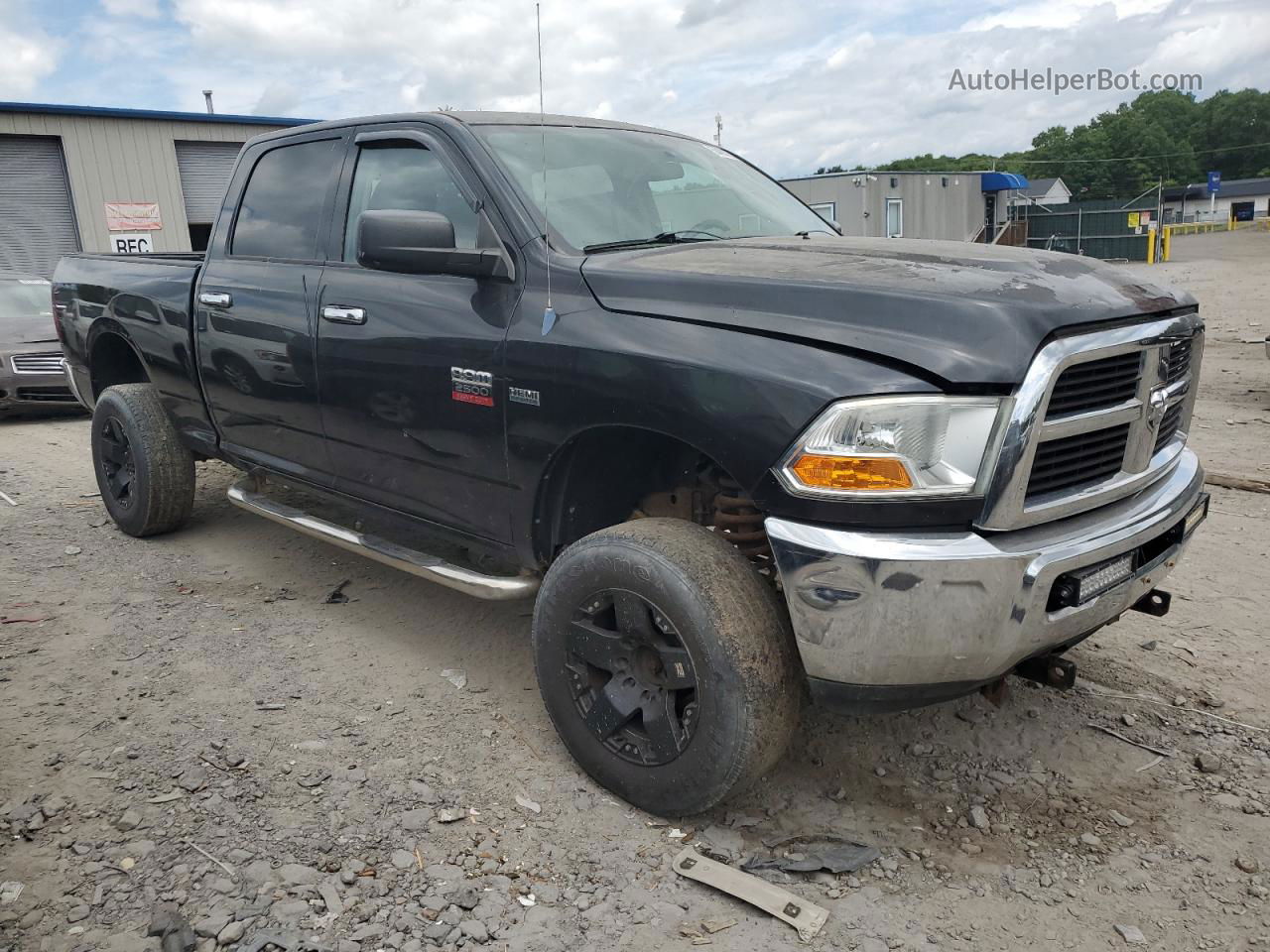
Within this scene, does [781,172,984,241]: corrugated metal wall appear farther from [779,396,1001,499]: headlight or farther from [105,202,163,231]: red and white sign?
[779,396,1001,499]: headlight

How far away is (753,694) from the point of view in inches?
99.5

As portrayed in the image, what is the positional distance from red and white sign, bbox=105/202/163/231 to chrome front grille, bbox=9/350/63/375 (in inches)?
381

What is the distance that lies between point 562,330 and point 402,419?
0.84 m

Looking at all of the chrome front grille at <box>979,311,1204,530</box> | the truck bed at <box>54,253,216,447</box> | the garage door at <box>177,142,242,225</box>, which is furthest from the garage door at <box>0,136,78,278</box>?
the chrome front grille at <box>979,311,1204,530</box>

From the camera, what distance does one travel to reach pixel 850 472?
7.61ft

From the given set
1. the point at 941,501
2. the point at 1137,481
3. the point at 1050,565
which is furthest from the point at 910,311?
the point at 1137,481

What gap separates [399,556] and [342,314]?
0.91m

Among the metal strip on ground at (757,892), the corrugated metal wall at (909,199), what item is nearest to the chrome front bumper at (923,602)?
the metal strip on ground at (757,892)

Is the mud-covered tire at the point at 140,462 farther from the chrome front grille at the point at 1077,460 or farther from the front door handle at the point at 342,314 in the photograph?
the chrome front grille at the point at 1077,460

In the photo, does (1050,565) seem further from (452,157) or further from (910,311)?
(452,157)

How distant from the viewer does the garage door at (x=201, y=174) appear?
62.6 feet

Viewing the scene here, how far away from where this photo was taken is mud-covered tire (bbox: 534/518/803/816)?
2545 mm

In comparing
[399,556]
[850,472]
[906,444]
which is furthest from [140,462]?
[906,444]

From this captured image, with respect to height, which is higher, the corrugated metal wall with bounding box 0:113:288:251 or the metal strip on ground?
the corrugated metal wall with bounding box 0:113:288:251
